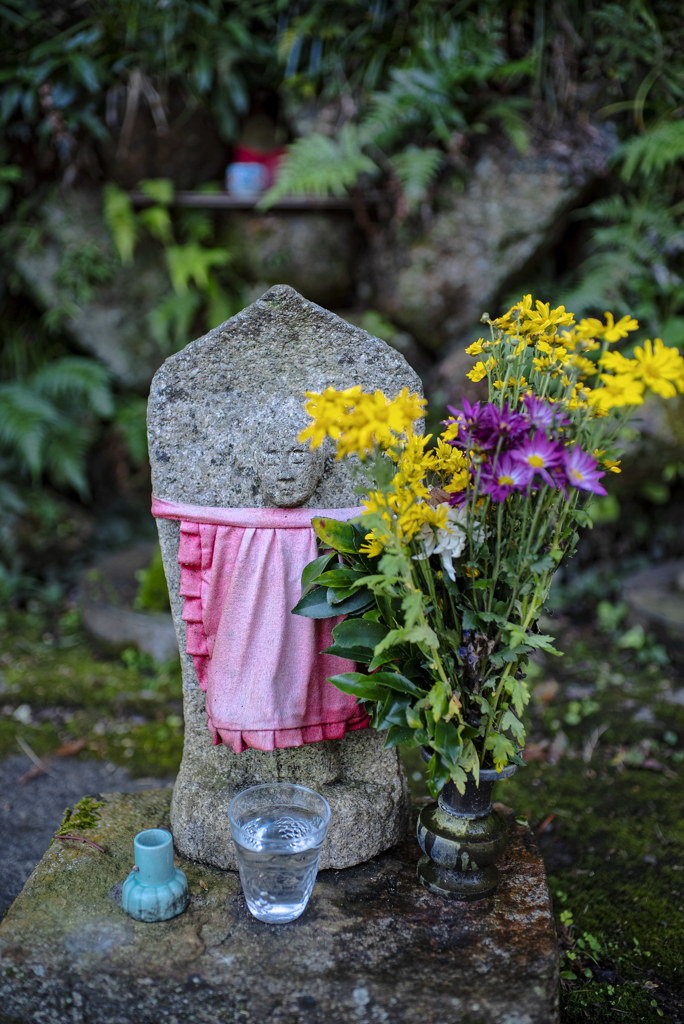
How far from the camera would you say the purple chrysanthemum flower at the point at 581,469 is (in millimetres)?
1314

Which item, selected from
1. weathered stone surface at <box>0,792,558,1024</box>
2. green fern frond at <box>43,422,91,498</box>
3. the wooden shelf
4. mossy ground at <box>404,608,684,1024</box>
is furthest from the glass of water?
the wooden shelf

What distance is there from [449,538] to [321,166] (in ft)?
12.4

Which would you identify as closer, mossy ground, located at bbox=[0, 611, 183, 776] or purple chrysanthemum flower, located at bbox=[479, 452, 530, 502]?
purple chrysanthemum flower, located at bbox=[479, 452, 530, 502]

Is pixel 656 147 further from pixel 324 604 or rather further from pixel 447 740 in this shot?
pixel 447 740

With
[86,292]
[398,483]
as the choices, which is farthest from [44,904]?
[86,292]

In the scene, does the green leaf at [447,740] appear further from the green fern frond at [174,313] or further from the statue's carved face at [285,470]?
the green fern frond at [174,313]

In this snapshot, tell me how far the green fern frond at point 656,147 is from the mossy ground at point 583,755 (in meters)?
2.65

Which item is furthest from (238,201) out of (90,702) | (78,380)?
(90,702)

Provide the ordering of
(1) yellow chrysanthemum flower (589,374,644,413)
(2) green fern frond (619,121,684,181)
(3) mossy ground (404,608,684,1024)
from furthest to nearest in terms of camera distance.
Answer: (2) green fern frond (619,121,684,181) → (3) mossy ground (404,608,684,1024) → (1) yellow chrysanthemum flower (589,374,644,413)

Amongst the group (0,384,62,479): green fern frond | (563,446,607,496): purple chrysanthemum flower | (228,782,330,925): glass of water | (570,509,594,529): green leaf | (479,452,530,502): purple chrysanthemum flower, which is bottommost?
(0,384,62,479): green fern frond

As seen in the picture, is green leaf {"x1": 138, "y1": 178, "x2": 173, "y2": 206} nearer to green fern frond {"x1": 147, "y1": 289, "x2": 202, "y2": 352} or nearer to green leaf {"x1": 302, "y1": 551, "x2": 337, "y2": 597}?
green fern frond {"x1": 147, "y1": 289, "x2": 202, "y2": 352}

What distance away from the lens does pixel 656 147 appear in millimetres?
4156

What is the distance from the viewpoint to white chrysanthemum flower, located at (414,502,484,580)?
150 cm

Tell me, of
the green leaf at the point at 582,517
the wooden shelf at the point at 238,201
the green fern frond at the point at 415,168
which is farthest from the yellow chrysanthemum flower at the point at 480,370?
the wooden shelf at the point at 238,201
